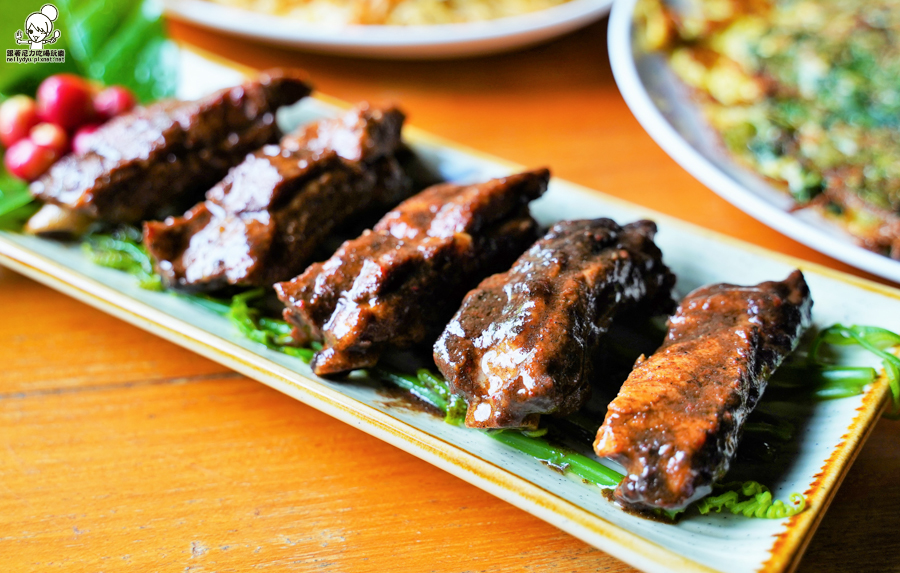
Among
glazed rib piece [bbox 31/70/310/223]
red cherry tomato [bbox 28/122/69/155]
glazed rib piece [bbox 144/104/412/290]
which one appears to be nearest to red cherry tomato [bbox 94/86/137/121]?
red cherry tomato [bbox 28/122/69/155]

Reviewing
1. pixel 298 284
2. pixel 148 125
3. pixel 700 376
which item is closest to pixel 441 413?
pixel 298 284

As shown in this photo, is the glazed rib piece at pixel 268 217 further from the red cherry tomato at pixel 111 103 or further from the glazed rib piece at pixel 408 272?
the red cherry tomato at pixel 111 103

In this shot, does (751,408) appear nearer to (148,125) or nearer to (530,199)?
(530,199)

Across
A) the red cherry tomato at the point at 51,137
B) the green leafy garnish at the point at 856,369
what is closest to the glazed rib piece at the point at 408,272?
the green leafy garnish at the point at 856,369

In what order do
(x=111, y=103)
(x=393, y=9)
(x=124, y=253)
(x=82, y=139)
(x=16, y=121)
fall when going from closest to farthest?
(x=124, y=253), (x=82, y=139), (x=16, y=121), (x=111, y=103), (x=393, y=9)

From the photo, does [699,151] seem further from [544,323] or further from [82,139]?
[82,139]

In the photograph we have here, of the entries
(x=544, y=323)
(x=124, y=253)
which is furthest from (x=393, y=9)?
(x=544, y=323)
